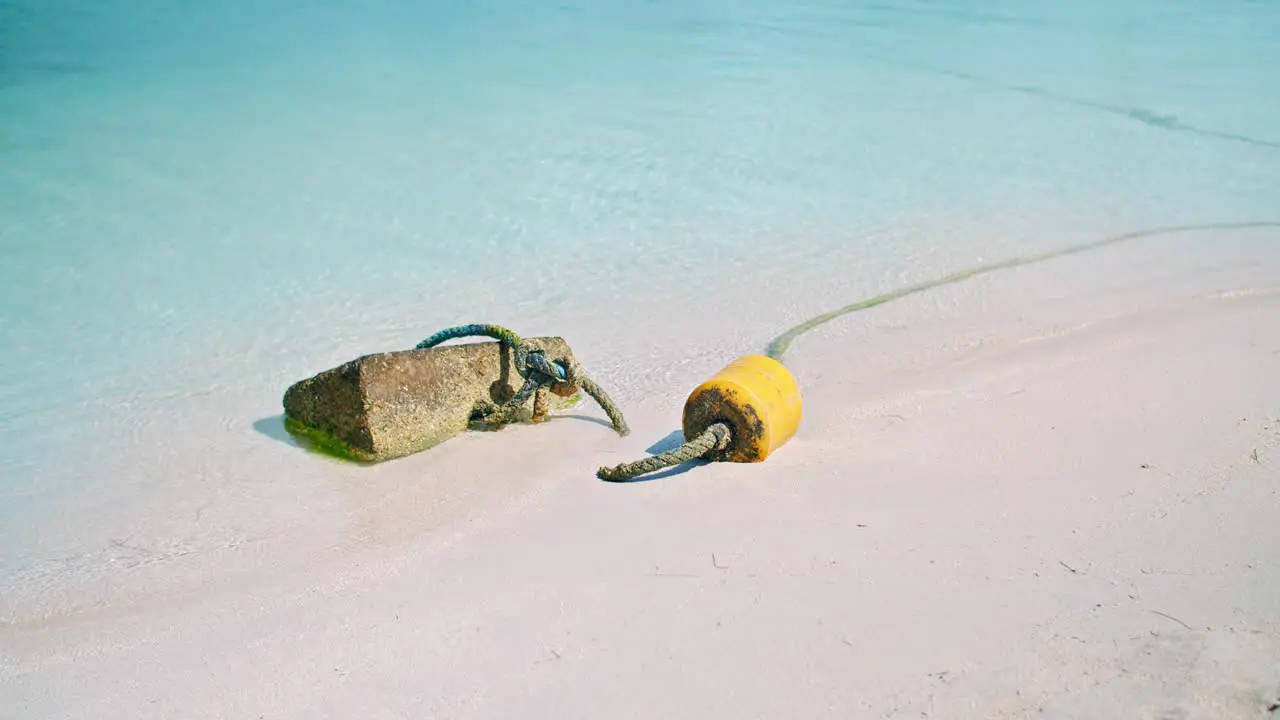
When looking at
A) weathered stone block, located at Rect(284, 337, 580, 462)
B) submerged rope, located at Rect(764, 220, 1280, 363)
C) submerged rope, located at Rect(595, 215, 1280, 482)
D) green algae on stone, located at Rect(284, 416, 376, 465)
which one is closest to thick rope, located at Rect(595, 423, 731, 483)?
submerged rope, located at Rect(595, 215, 1280, 482)

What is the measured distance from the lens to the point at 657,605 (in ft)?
8.82

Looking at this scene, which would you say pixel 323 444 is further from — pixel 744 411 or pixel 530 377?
pixel 744 411

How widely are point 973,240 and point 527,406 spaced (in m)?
3.12

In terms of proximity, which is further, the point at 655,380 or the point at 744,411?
the point at 655,380

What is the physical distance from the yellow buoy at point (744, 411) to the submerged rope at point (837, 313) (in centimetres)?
4

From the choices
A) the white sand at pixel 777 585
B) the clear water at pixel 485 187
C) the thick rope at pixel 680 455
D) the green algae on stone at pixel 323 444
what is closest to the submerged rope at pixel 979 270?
the clear water at pixel 485 187

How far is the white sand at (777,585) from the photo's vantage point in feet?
7.86

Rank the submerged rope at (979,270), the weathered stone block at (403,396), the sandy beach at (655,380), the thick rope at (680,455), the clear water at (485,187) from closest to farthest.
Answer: the sandy beach at (655,380)
the thick rope at (680,455)
the weathered stone block at (403,396)
the clear water at (485,187)
the submerged rope at (979,270)

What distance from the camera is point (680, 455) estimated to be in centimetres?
325

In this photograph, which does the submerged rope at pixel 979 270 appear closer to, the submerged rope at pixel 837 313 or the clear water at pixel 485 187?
the submerged rope at pixel 837 313

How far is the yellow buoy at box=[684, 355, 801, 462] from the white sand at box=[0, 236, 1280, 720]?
0.07 metres

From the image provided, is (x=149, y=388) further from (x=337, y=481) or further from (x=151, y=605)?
(x=151, y=605)

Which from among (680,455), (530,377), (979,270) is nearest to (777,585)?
(680,455)

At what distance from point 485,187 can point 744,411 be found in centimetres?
433
